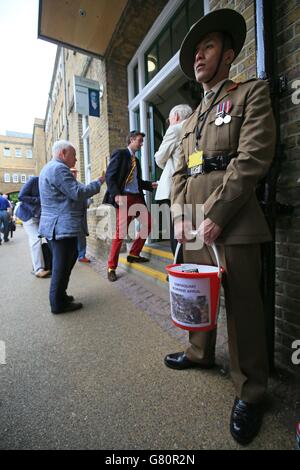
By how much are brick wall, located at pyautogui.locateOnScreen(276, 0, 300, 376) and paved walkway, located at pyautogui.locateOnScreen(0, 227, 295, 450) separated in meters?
0.50

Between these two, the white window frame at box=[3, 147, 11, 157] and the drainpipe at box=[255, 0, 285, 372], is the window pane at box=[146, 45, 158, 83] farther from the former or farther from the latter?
the white window frame at box=[3, 147, 11, 157]

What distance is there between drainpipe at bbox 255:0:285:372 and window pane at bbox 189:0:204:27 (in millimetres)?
2174

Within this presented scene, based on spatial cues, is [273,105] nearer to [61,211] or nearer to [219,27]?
[219,27]

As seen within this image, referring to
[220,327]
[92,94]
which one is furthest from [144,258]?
[92,94]

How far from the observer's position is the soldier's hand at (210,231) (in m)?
1.28

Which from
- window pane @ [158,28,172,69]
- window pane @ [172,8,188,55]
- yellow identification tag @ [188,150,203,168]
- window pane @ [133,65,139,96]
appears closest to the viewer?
yellow identification tag @ [188,150,203,168]

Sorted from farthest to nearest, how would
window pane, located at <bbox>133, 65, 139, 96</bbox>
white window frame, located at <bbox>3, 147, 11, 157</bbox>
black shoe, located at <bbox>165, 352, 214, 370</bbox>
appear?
white window frame, located at <bbox>3, 147, 11, 157</bbox> → window pane, located at <bbox>133, 65, 139, 96</bbox> → black shoe, located at <bbox>165, 352, 214, 370</bbox>

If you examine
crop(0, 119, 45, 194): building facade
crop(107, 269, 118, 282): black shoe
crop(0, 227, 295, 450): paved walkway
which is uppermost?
crop(0, 119, 45, 194): building facade

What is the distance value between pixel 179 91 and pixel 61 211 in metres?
3.84

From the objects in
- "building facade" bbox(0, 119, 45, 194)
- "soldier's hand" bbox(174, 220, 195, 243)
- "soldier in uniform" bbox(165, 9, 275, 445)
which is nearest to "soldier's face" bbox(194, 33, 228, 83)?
"soldier in uniform" bbox(165, 9, 275, 445)

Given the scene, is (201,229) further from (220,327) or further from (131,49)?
(131,49)

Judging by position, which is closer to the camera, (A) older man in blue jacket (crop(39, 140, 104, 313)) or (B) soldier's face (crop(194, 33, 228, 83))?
(B) soldier's face (crop(194, 33, 228, 83))

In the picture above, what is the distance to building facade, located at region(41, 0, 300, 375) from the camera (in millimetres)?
1605

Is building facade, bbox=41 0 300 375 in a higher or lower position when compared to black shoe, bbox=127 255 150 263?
higher
